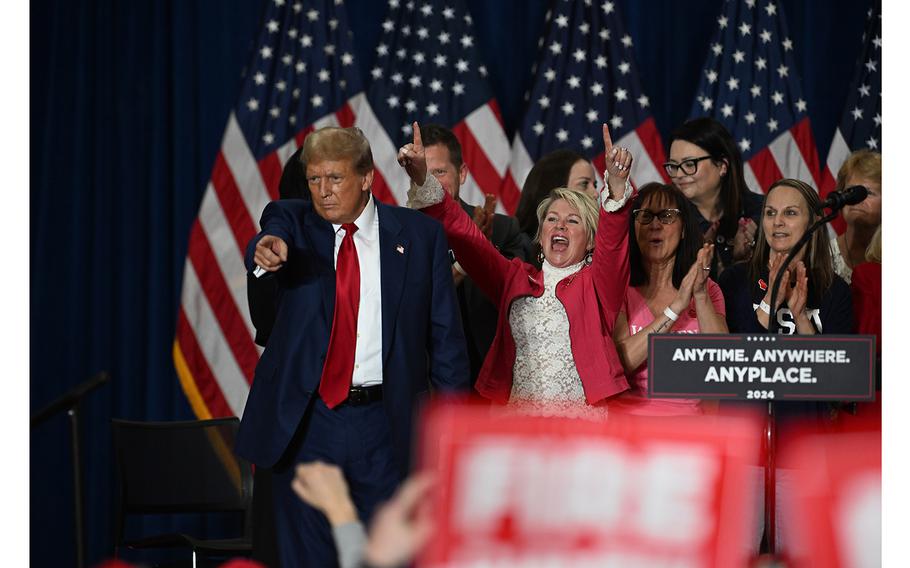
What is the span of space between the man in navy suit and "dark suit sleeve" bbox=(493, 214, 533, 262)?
91cm

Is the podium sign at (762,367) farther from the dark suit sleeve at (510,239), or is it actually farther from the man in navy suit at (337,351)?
the dark suit sleeve at (510,239)

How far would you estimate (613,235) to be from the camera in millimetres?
3385

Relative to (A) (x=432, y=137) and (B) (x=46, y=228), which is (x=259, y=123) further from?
(A) (x=432, y=137)

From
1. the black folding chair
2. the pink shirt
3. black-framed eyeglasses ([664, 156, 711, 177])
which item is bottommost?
the black folding chair

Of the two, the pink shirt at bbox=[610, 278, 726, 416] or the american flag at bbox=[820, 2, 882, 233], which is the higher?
the american flag at bbox=[820, 2, 882, 233]

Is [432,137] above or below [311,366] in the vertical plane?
above

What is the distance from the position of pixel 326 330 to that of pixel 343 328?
1.8 inches

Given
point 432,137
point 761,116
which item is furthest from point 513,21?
point 432,137

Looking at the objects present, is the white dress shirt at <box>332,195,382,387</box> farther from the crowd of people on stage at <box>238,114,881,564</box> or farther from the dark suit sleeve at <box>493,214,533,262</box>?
the dark suit sleeve at <box>493,214,533,262</box>

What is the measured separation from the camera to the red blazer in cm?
342

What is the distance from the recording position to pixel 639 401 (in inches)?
141

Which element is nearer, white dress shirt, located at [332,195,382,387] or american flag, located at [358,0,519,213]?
white dress shirt, located at [332,195,382,387]

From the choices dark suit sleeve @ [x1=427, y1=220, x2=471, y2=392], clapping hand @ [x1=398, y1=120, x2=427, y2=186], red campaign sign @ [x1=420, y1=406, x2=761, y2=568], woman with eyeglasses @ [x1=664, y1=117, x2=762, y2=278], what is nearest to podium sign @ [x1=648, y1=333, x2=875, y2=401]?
red campaign sign @ [x1=420, y1=406, x2=761, y2=568]
